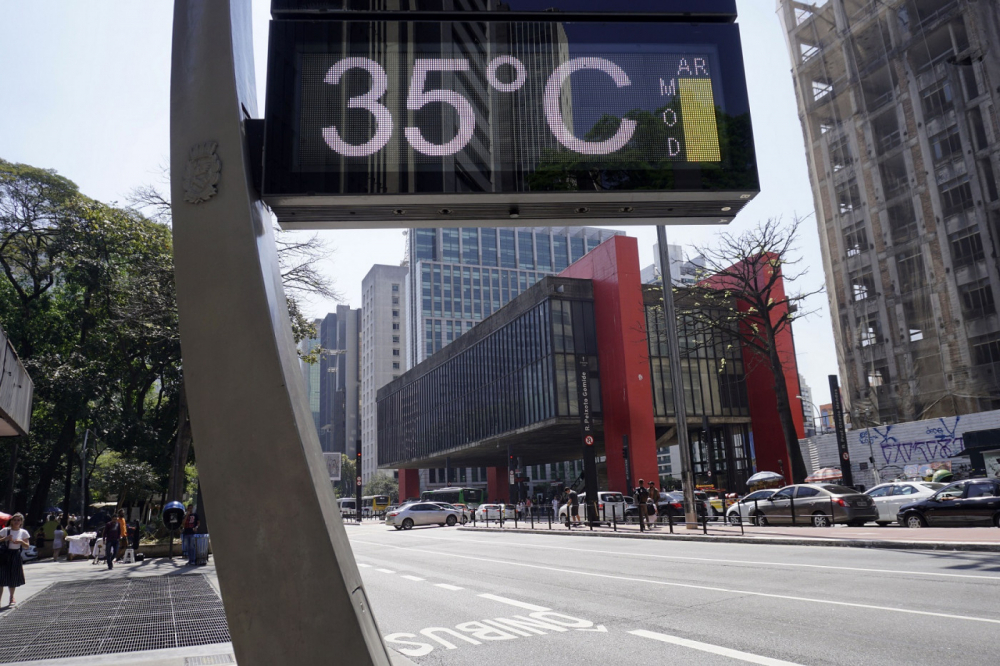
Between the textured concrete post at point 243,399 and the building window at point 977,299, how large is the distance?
4662cm

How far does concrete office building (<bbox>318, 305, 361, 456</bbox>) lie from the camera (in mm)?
166250

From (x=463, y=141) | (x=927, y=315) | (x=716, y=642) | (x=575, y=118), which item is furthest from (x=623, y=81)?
(x=927, y=315)

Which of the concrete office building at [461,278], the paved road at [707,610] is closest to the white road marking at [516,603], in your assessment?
the paved road at [707,610]

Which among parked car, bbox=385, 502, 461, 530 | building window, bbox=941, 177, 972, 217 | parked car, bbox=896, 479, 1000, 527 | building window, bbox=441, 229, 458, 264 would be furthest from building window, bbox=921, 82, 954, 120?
building window, bbox=441, 229, 458, 264

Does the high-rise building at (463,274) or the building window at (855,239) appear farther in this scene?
the high-rise building at (463,274)

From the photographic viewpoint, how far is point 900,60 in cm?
A: 4678

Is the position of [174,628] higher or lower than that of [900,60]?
lower

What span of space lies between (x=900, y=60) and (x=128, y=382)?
169 feet

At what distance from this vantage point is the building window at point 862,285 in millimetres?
48031

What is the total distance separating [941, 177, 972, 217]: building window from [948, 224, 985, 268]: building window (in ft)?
4.67

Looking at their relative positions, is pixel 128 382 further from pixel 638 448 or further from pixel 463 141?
pixel 463 141

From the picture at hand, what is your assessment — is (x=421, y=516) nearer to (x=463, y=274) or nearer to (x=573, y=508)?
(x=573, y=508)

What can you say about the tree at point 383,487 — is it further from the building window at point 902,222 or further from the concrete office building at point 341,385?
the building window at point 902,222

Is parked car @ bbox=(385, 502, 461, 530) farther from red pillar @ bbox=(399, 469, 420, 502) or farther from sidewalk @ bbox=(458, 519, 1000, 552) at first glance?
red pillar @ bbox=(399, 469, 420, 502)
